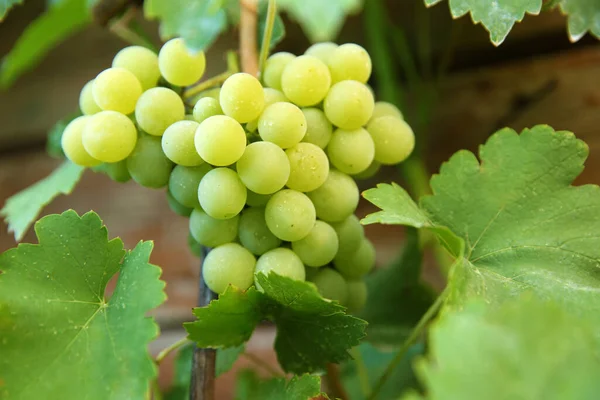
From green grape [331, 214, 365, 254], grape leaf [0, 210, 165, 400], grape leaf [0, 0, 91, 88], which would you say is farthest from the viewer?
grape leaf [0, 0, 91, 88]

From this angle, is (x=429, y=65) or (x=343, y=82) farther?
(x=429, y=65)

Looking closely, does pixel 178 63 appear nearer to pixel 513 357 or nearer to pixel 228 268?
pixel 228 268

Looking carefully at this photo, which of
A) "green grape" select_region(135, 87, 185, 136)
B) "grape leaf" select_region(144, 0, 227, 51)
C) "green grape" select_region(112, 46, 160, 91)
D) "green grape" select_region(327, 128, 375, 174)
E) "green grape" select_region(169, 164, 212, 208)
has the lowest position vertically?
"green grape" select_region(169, 164, 212, 208)

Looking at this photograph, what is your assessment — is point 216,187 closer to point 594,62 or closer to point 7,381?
point 7,381

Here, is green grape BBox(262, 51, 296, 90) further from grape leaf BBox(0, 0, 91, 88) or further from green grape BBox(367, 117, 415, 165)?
grape leaf BBox(0, 0, 91, 88)

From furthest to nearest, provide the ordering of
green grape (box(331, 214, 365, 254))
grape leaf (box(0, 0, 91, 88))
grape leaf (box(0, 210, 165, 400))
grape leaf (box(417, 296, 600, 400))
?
grape leaf (box(0, 0, 91, 88)), green grape (box(331, 214, 365, 254)), grape leaf (box(0, 210, 165, 400)), grape leaf (box(417, 296, 600, 400))

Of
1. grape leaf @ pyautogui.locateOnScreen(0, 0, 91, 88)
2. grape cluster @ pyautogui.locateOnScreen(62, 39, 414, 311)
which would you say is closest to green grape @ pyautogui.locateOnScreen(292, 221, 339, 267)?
grape cluster @ pyautogui.locateOnScreen(62, 39, 414, 311)

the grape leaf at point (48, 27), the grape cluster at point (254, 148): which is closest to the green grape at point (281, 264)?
the grape cluster at point (254, 148)

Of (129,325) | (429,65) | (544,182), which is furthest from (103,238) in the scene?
(429,65)
